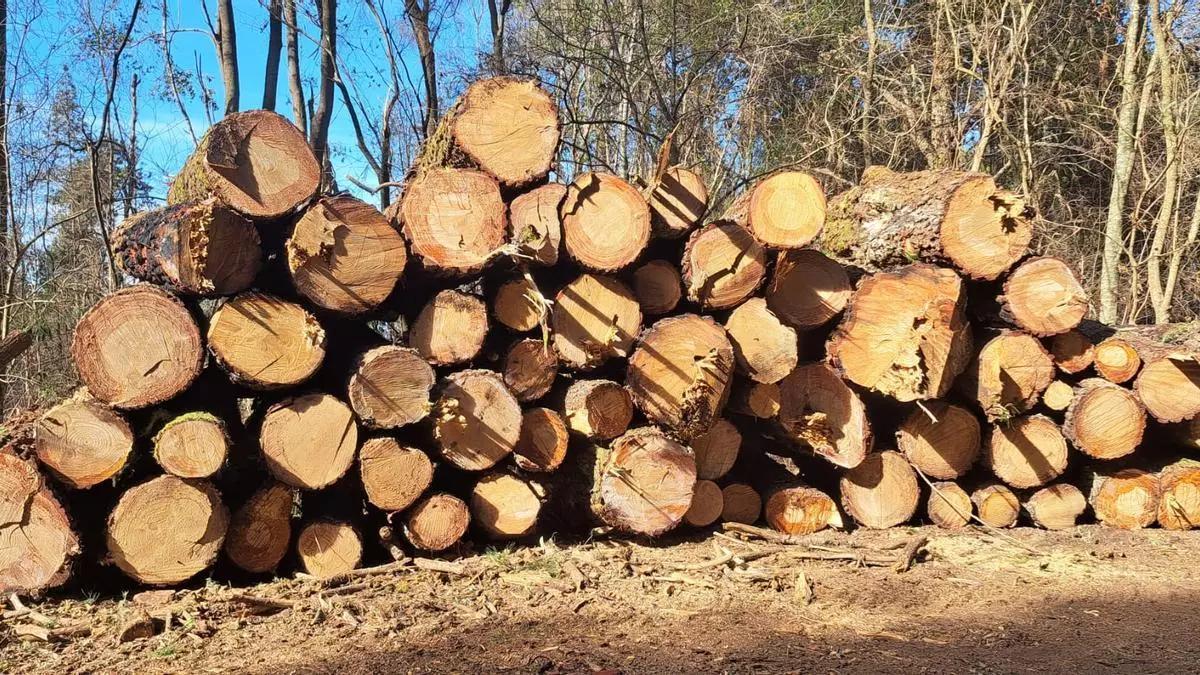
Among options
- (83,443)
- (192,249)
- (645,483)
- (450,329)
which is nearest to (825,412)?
(645,483)

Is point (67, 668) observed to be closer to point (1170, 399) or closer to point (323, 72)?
point (1170, 399)

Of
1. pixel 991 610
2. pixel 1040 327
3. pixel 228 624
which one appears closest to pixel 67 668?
pixel 228 624

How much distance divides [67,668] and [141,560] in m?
0.69

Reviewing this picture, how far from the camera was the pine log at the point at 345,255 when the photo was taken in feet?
12.1

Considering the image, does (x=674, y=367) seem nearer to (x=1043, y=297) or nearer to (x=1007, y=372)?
(x=1007, y=372)

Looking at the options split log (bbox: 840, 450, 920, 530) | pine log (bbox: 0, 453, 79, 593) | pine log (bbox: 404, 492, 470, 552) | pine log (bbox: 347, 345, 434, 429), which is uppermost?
pine log (bbox: 347, 345, 434, 429)

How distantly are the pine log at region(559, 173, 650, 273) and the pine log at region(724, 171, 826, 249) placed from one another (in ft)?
1.90

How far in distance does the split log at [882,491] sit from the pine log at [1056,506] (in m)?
0.78

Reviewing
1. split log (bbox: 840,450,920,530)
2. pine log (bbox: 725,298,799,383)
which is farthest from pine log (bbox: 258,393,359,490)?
split log (bbox: 840,450,920,530)

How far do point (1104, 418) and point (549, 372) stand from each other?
3202 millimetres

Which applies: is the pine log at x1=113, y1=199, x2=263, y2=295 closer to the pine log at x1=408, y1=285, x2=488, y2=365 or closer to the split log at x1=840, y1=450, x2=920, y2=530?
the pine log at x1=408, y1=285, x2=488, y2=365

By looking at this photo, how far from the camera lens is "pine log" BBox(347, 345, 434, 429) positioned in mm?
3721

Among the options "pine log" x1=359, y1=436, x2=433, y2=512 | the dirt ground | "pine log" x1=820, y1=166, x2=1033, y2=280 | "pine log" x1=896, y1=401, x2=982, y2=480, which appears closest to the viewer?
the dirt ground

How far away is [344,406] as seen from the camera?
3.74m
